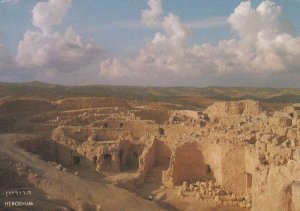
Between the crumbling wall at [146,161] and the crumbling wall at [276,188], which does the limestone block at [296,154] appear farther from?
the crumbling wall at [146,161]

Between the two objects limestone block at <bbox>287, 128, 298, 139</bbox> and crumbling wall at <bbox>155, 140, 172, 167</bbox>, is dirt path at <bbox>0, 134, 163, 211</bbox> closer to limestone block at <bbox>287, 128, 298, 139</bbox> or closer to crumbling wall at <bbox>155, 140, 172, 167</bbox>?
crumbling wall at <bbox>155, 140, 172, 167</bbox>

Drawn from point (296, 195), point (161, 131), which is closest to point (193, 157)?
point (161, 131)

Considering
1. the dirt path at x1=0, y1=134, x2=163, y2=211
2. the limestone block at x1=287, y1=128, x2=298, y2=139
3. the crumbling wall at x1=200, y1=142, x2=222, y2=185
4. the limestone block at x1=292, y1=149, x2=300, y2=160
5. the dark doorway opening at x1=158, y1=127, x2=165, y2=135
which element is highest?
the limestone block at x1=287, y1=128, x2=298, y2=139

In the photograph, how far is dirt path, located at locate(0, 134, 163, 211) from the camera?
16547 millimetres

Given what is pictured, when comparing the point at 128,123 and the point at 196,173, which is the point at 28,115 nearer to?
the point at 128,123

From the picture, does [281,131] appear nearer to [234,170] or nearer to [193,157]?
[234,170]

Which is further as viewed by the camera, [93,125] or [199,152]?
[93,125]

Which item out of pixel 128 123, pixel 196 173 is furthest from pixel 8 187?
pixel 128 123

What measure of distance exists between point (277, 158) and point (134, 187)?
7.26m

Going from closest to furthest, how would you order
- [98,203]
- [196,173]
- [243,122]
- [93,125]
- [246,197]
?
[98,203] → [246,197] → [196,173] → [243,122] → [93,125]

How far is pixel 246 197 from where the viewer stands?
18.5m

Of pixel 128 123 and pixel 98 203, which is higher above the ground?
pixel 128 123

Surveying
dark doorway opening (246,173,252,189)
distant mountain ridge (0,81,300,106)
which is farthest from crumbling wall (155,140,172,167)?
distant mountain ridge (0,81,300,106)

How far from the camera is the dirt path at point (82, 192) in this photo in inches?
651
